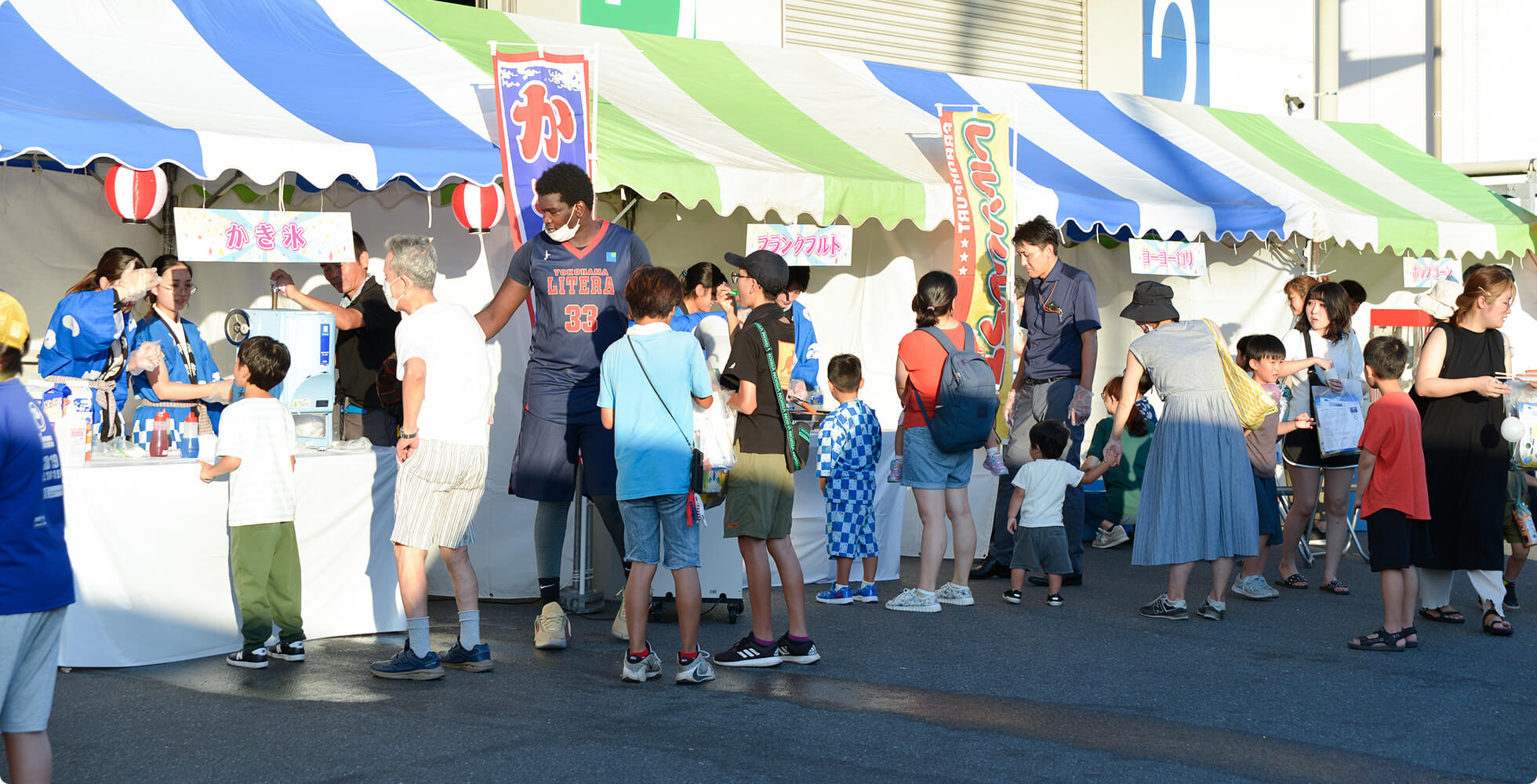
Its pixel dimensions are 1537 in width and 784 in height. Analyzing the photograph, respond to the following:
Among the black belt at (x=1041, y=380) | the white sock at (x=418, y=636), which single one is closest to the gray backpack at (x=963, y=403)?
the black belt at (x=1041, y=380)

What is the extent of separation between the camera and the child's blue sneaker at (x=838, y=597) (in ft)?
23.9

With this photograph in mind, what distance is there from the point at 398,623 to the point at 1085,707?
124 inches

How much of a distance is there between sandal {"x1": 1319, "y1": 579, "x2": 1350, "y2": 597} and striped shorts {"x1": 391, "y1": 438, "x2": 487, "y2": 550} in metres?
5.28

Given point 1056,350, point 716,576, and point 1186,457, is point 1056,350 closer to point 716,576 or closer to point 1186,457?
point 1186,457

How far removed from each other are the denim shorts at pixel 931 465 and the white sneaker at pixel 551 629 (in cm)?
211

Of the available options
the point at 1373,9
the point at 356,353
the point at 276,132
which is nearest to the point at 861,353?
the point at 356,353

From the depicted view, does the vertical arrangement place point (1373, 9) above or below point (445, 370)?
above

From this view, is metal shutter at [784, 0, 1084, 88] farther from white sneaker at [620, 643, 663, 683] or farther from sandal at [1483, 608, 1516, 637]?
white sneaker at [620, 643, 663, 683]

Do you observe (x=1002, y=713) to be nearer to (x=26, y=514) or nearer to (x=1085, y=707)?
(x=1085, y=707)

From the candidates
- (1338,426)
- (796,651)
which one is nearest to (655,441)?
(796,651)

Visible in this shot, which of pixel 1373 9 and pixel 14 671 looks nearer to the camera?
pixel 14 671

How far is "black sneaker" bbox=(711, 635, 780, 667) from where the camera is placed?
218 inches

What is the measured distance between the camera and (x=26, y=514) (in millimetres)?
3170

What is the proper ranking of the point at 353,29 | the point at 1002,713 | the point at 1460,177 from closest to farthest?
the point at 1002,713
the point at 353,29
the point at 1460,177
